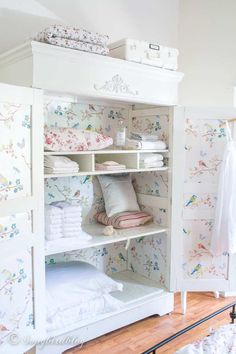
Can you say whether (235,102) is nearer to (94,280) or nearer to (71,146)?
(71,146)

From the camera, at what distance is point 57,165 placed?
84.4 inches

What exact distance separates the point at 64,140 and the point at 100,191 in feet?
2.81

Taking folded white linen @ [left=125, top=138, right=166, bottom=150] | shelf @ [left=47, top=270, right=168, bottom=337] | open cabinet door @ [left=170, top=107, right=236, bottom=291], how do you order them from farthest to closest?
open cabinet door @ [left=170, top=107, right=236, bottom=291]
folded white linen @ [left=125, top=138, right=166, bottom=150]
shelf @ [left=47, top=270, right=168, bottom=337]

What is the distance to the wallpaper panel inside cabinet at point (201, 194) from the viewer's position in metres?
2.71

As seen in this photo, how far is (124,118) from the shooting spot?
303cm

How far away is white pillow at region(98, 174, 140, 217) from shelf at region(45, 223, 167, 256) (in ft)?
0.57

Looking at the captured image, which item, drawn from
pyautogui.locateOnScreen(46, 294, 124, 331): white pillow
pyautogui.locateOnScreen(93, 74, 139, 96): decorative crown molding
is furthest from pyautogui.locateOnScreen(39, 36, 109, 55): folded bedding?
pyautogui.locateOnScreen(46, 294, 124, 331): white pillow

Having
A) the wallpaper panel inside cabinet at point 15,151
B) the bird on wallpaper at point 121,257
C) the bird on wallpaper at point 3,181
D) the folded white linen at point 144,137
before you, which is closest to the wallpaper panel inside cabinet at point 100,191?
the bird on wallpaper at point 121,257

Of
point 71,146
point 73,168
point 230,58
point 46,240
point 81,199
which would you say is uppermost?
point 230,58

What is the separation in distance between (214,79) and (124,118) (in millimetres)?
913

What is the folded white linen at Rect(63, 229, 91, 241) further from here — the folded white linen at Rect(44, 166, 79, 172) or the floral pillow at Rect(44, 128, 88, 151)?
the floral pillow at Rect(44, 128, 88, 151)

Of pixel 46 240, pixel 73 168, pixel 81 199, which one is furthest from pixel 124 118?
pixel 46 240

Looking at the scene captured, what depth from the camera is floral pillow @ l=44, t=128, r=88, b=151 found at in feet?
7.02

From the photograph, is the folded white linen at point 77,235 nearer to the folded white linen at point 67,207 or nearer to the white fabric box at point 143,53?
the folded white linen at point 67,207
